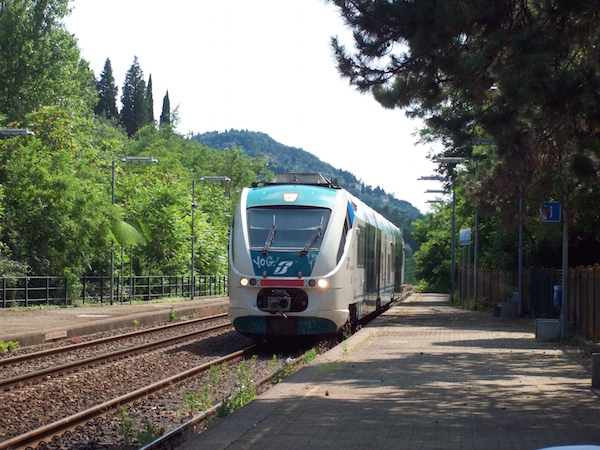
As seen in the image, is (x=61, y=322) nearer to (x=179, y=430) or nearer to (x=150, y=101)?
(x=179, y=430)

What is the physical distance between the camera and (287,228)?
1747 cm

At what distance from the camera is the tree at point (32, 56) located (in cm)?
5391

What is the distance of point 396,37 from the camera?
41.5 ft

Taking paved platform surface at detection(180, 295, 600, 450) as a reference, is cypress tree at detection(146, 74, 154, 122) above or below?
above

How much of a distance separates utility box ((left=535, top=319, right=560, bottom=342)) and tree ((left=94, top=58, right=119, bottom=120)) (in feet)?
385

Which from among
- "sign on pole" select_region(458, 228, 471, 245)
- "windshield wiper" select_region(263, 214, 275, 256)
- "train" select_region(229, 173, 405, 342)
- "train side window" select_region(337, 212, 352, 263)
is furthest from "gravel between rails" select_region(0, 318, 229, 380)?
"sign on pole" select_region(458, 228, 471, 245)

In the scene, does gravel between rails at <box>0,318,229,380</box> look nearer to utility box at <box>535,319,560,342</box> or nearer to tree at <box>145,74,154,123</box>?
utility box at <box>535,319,560,342</box>

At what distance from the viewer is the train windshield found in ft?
56.4

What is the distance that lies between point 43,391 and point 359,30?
6759mm

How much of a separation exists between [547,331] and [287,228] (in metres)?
6.77

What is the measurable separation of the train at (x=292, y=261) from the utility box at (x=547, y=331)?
4512 millimetres

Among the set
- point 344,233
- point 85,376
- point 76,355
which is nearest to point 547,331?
point 344,233

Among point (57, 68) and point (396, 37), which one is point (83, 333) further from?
point (57, 68)

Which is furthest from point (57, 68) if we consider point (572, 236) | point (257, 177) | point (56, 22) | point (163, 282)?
point (257, 177)
